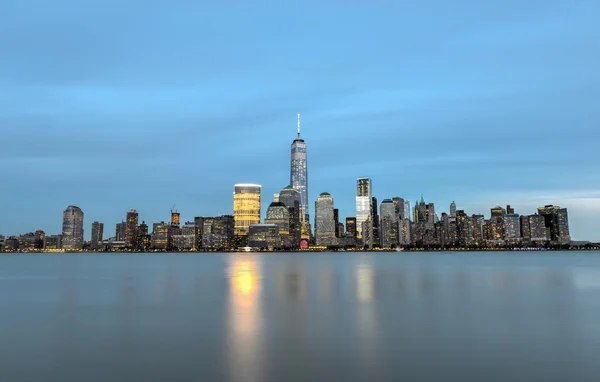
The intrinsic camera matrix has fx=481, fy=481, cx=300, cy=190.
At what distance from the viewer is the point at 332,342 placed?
1088 inches

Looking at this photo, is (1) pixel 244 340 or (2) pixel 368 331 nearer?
(1) pixel 244 340

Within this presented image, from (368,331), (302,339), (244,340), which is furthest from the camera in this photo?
(368,331)

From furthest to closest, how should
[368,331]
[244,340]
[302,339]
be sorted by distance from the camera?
1. [368,331]
2. [244,340]
3. [302,339]

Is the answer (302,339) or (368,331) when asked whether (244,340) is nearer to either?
Answer: (302,339)

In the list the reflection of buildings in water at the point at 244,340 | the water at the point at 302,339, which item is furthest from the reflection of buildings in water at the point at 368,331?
the reflection of buildings in water at the point at 244,340

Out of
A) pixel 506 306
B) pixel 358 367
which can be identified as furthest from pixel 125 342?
pixel 506 306

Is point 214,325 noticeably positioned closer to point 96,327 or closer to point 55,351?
point 96,327

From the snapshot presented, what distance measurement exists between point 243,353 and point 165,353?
4063 millimetres

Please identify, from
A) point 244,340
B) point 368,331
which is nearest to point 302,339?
point 244,340

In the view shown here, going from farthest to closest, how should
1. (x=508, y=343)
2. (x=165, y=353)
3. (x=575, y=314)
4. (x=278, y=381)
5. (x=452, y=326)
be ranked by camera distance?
(x=575, y=314)
(x=452, y=326)
(x=508, y=343)
(x=165, y=353)
(x=278, y=381)

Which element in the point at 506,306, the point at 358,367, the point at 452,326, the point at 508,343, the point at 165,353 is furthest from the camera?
the point at 506,306

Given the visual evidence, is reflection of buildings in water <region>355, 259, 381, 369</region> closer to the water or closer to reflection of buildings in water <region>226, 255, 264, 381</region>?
the water

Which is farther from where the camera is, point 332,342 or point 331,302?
point 331,302

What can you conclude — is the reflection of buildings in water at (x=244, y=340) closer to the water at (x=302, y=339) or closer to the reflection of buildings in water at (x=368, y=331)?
the water at (x=302, y=339)
